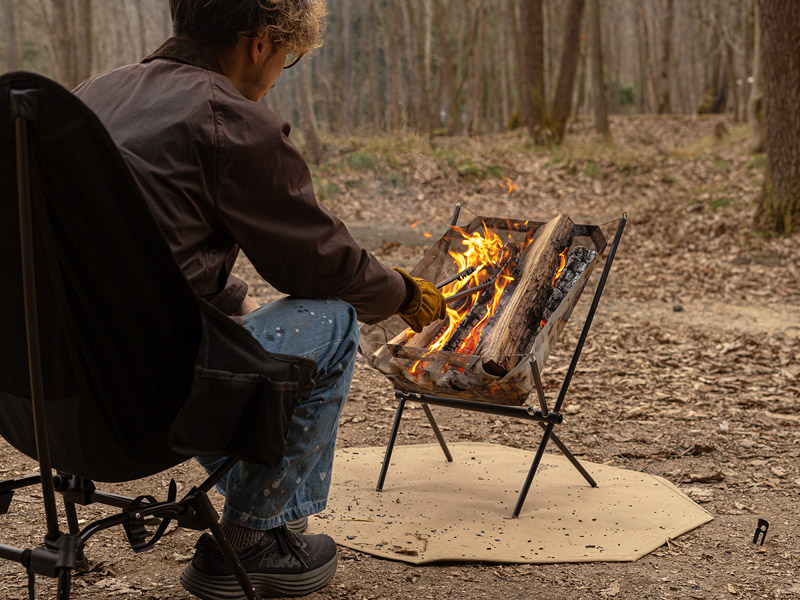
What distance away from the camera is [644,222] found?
437 inches

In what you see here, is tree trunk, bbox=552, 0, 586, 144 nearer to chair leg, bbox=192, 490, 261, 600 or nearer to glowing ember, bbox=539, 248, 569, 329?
glowing ember, bbox=539, 248, 569, 329

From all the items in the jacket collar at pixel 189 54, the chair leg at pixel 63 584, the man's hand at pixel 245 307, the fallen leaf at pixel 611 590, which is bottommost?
the fallen leaf at pixel 611 590

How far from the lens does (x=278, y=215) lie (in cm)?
197

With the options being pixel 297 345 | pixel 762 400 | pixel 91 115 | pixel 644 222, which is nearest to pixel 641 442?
pixel 762 400

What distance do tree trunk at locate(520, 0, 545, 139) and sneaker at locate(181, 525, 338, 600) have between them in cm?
1359

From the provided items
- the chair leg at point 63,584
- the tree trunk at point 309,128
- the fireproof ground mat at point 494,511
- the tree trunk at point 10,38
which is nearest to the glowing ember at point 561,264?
the fireproof ground mat at point 494,511

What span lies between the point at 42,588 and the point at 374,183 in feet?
34.2

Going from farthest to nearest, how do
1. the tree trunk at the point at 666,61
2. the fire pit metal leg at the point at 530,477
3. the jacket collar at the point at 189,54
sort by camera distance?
the tree trunk at the point at 666,61, the fire pit metal leg at the point at 530,477, the jacket collar at the point at 189,54

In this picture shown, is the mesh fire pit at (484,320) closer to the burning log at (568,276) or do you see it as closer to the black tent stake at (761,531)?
the burning log at (568,276)

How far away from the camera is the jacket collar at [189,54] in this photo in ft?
6.68

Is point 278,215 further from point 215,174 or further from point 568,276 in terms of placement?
point 568,276

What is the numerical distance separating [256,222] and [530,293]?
152 centimetres

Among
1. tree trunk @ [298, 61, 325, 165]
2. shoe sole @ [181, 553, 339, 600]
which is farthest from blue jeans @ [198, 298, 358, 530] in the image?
tree trunk @ [298, 61, 325, 165]

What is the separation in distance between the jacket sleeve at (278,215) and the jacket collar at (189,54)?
225 millimetres
